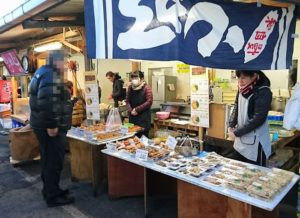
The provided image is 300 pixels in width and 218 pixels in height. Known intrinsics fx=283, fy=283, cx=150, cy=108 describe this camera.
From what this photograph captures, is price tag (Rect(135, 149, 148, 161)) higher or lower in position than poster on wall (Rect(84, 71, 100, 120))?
lower

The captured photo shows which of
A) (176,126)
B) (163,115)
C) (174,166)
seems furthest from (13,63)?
(174,166)

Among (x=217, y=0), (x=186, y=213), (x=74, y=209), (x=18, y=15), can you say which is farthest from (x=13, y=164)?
(x=217, y=0)

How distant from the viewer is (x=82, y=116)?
689cm

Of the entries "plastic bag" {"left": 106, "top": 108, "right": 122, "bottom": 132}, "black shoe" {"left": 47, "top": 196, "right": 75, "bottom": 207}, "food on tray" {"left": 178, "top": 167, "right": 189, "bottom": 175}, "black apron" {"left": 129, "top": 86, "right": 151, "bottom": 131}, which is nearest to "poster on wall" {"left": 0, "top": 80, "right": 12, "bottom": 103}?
"black apron" {"left": 129, "top": 86, "right": 151, "bottom": 131}

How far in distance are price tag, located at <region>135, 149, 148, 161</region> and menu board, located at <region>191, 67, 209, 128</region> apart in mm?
2536

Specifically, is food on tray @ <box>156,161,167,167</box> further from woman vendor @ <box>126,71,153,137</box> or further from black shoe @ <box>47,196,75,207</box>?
woman vendor @ <box>126,71,153,137</box>

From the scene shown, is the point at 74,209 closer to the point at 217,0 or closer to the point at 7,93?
the point at 217,0

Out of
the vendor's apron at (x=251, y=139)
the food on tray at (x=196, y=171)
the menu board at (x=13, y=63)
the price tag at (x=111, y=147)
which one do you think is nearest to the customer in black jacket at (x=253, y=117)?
Answer: the vendor's apron at (x=251, y=139)

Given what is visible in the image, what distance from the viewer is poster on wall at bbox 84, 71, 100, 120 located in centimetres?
566

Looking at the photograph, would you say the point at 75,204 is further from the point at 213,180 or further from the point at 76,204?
the point at 213,180

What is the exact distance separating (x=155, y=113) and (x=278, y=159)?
3.33 metres

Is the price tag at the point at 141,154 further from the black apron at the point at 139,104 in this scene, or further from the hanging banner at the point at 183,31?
the black apron at the point at 139,104

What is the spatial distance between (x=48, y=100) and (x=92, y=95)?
2.20 meters

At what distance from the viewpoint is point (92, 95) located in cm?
572
